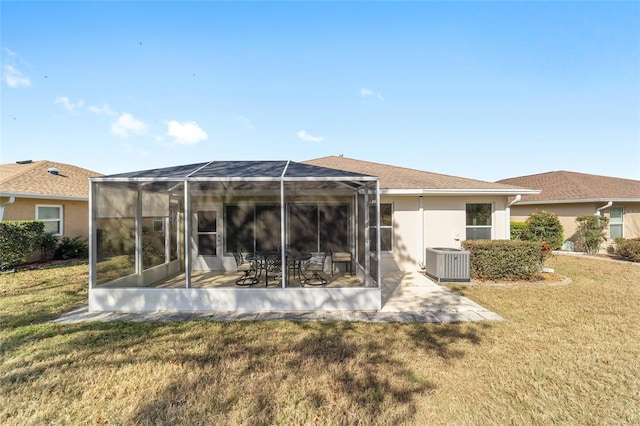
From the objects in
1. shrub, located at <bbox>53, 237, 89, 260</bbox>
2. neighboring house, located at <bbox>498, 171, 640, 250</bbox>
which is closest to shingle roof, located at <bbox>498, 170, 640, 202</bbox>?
neighboring house, located at <bbox>498, 171, 640, 250</bbox>

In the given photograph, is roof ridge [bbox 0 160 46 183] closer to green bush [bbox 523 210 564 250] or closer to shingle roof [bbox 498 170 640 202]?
green bush [bbox 523 210 564 250]

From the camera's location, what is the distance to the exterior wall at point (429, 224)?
31.6ft

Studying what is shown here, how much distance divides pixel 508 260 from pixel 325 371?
7.04 meters

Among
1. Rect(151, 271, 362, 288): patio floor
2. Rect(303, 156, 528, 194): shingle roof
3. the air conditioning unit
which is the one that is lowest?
Rect(151, 271, 362, 288): patio floor

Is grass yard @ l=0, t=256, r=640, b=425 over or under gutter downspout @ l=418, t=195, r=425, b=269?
under

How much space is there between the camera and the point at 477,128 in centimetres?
1295

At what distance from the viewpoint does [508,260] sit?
7.87m

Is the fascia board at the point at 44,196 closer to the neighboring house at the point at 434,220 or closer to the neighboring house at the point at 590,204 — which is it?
the neighboring house at the point at 434,220

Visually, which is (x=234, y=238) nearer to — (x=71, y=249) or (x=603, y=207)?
(x=71, y=249)

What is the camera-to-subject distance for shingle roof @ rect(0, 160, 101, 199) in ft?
34.9

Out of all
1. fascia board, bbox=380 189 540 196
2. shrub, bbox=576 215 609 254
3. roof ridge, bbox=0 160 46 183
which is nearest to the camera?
fascia board, bbox=380 189 540 196

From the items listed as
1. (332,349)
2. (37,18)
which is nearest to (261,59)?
(37,18)

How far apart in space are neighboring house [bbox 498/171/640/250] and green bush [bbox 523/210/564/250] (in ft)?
4.01

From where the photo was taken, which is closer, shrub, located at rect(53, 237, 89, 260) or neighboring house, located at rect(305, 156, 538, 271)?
neighboring house, located at rect(305, 156, 538, 271)
